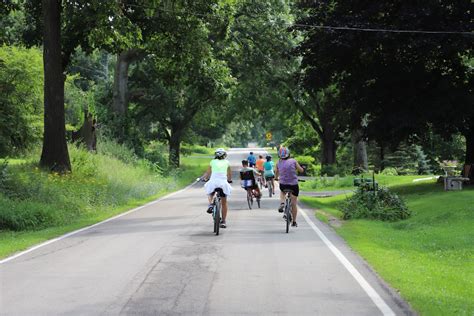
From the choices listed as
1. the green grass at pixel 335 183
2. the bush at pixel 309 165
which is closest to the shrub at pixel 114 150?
the green grass at pixel 335 183

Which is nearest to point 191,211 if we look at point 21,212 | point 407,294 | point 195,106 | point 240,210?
point 240,210

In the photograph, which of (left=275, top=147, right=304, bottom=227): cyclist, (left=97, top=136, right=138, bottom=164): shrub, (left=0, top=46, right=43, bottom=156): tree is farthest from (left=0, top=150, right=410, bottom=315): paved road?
(left=0, top=46, right=43, bottom=156): tree

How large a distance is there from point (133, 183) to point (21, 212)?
1155 cm

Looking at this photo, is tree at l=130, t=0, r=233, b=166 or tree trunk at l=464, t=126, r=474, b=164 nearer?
tree at l=130, t=0, r=233, b=166

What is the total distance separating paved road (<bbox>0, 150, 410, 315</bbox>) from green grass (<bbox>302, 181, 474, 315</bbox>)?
1.12 feet

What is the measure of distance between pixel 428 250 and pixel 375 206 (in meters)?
5.98

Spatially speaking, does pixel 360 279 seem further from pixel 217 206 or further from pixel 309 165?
pixel 309 165

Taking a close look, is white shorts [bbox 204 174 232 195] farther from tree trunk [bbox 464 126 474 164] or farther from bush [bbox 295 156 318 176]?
bush [bbox 295 156 318 176]

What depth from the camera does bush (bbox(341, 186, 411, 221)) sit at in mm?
17219

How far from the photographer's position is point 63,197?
18.5 m

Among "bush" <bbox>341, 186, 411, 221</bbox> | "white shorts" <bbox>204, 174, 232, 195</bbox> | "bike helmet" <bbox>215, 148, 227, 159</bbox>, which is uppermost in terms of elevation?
"bike helmet" <bbox>215, 148, 227, 159</bbox>

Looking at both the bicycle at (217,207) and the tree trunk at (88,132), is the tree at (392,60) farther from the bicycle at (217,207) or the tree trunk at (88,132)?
the tree trunk at (88,132)

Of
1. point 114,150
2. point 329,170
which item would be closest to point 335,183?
point 114,150

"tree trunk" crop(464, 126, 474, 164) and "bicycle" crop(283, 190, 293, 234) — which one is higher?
"tree trunk" crop(464, 126, 474, 164)
